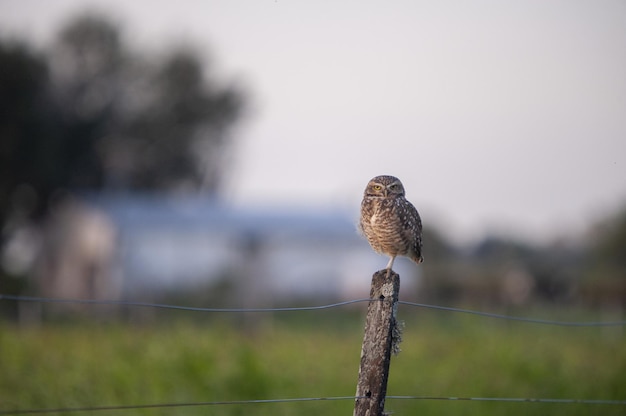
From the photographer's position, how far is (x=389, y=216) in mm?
5742

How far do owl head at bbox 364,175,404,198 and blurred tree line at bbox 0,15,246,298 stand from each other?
1214 inches

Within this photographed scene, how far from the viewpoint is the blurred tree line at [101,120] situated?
3562 centimetres

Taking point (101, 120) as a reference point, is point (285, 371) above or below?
below

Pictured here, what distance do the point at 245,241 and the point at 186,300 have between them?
2.90m

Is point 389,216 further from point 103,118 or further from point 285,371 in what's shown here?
point 103,118

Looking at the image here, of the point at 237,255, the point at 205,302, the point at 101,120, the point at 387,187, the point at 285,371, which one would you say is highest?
the point at 101,120

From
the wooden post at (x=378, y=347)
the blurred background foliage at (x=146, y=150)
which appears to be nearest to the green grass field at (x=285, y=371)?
the wooden post at (x=378, y=347)

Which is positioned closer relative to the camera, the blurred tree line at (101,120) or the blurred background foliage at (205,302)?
the blurred background foliage at (205,302)

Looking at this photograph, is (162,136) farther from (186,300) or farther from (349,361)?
(349,361)

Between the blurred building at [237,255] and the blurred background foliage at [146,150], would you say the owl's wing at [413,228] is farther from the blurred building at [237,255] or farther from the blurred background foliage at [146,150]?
the blurred building at [237,255]

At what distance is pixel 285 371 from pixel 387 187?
7512 millimetres

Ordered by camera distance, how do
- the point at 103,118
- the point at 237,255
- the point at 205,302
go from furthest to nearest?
the point at 103,118
the point at 237,255
the point at 205,302

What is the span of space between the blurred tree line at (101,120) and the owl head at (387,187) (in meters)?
30.8

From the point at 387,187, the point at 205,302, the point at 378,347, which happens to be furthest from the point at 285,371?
the point at 205,302
